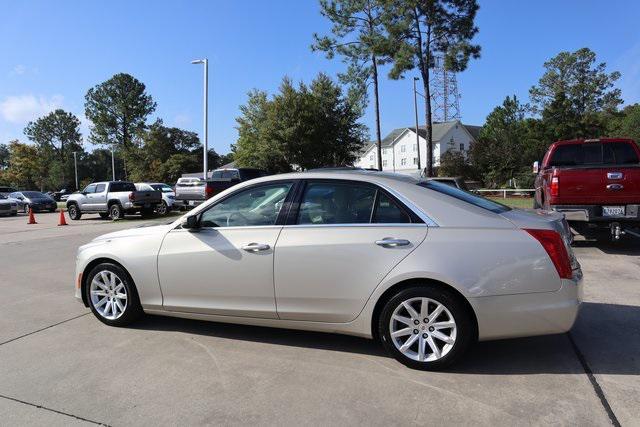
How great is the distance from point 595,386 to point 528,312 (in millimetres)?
683

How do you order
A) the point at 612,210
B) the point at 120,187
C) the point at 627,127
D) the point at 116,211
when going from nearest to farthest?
the point at 612,210 < the point at 116,211 < the point at 120,187 < the point at 627,127

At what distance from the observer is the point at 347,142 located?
39.7 meters

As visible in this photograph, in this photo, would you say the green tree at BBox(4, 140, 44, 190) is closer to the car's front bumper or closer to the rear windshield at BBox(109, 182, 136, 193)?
the rear windshield at BBox(109, 182, 136, 193)

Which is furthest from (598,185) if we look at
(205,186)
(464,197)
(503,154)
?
(503,154)

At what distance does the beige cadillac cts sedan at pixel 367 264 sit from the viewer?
12.6ft

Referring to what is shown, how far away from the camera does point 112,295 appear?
17.3ft

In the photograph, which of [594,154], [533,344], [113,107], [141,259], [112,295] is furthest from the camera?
[113,107]

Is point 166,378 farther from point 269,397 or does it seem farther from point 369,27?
point 369,27

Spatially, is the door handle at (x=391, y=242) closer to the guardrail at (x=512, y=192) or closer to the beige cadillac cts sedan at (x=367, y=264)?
the beige cadillac cts sedan at (x=367, y=264)

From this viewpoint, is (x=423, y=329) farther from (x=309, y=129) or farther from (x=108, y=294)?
(x=309, y=129)

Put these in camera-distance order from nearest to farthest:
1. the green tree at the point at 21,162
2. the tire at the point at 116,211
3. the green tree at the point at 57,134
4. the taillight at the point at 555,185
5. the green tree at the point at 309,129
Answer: the taillight at the point at 555,185 < the tire at the point at 116,211 < the green tree at the point at 309,129 < the green tree at the point at 21,162 < the green tree at the point at 57,134

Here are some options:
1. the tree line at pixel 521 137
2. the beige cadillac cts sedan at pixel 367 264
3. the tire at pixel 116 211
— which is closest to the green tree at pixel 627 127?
the tree line at pixel 521 137

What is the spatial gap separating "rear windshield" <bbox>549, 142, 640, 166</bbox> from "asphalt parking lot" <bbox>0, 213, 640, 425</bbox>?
5.52 metres

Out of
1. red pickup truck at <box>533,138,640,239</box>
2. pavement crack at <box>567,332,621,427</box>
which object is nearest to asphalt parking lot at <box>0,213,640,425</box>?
pavement crack at <box>567,332,621,427</box>
